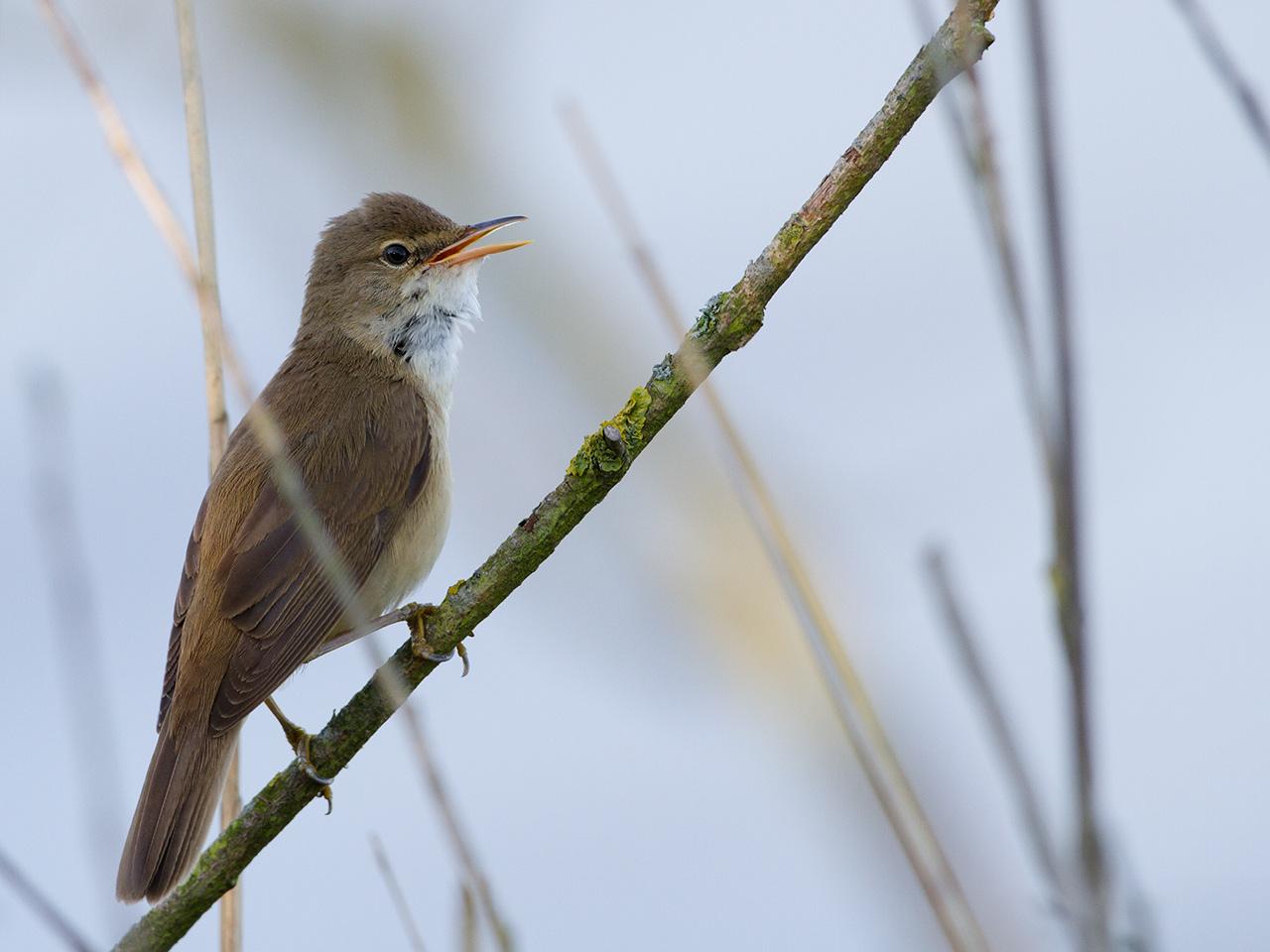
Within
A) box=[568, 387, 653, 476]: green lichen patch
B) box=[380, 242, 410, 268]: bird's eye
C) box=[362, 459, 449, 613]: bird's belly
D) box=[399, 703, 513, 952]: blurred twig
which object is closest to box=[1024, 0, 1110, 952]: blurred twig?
box=[399, 703, 513, 952]: blurred twig

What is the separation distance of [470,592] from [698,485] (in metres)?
1.85

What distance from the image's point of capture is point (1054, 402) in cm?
103

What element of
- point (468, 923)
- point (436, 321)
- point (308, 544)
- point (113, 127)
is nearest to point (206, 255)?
point (113, 127)

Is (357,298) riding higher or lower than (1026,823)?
higher

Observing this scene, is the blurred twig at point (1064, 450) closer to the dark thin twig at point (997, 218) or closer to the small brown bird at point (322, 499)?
the dark thin twig at point (997, 218)

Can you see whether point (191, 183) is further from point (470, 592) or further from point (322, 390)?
point (322, 390)

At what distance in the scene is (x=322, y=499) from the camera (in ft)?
11.1

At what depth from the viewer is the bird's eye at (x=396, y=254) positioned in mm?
4141

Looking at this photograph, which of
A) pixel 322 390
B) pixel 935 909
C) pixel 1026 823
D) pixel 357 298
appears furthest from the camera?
pixel 357 298

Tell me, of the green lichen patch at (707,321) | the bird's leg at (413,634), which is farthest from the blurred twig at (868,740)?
the bird's leg at (413,634)

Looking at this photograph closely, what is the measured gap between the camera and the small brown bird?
2.88 m

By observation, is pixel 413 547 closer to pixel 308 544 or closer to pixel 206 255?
pixel 308 544

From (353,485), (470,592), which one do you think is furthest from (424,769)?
(353,485)

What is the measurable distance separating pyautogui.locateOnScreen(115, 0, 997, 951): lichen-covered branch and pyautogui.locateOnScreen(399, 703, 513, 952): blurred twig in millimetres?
92
